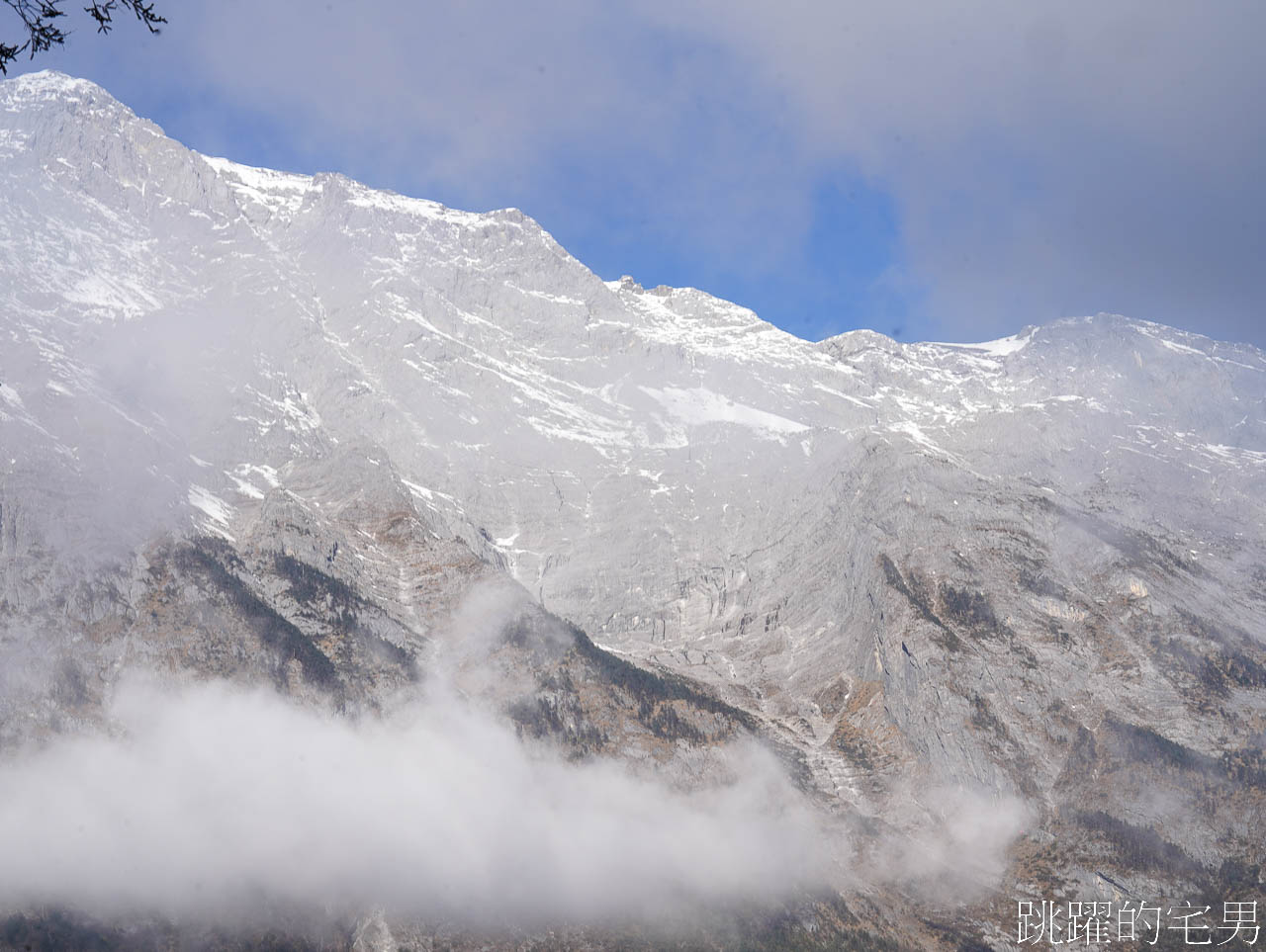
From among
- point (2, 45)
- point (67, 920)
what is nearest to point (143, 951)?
point (67, 920)

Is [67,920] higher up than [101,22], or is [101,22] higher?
[101,22]

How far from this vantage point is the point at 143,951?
19900 cm

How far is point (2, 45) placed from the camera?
29938mm

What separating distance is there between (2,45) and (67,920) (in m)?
204

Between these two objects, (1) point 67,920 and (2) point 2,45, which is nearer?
(2) point 2,45

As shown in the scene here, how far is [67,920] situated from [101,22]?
673ft

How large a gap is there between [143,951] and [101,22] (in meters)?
202

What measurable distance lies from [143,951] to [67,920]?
13645mm

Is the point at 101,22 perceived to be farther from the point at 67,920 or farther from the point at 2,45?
the point at 67,920

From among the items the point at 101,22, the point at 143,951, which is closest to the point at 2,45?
the point at 101,22

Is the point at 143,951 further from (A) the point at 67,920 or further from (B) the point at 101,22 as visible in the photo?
(B) the point at 101,22

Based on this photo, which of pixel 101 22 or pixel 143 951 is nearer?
pixel 101 22

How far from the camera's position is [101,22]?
3048 centimetres

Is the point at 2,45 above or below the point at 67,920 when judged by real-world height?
above
